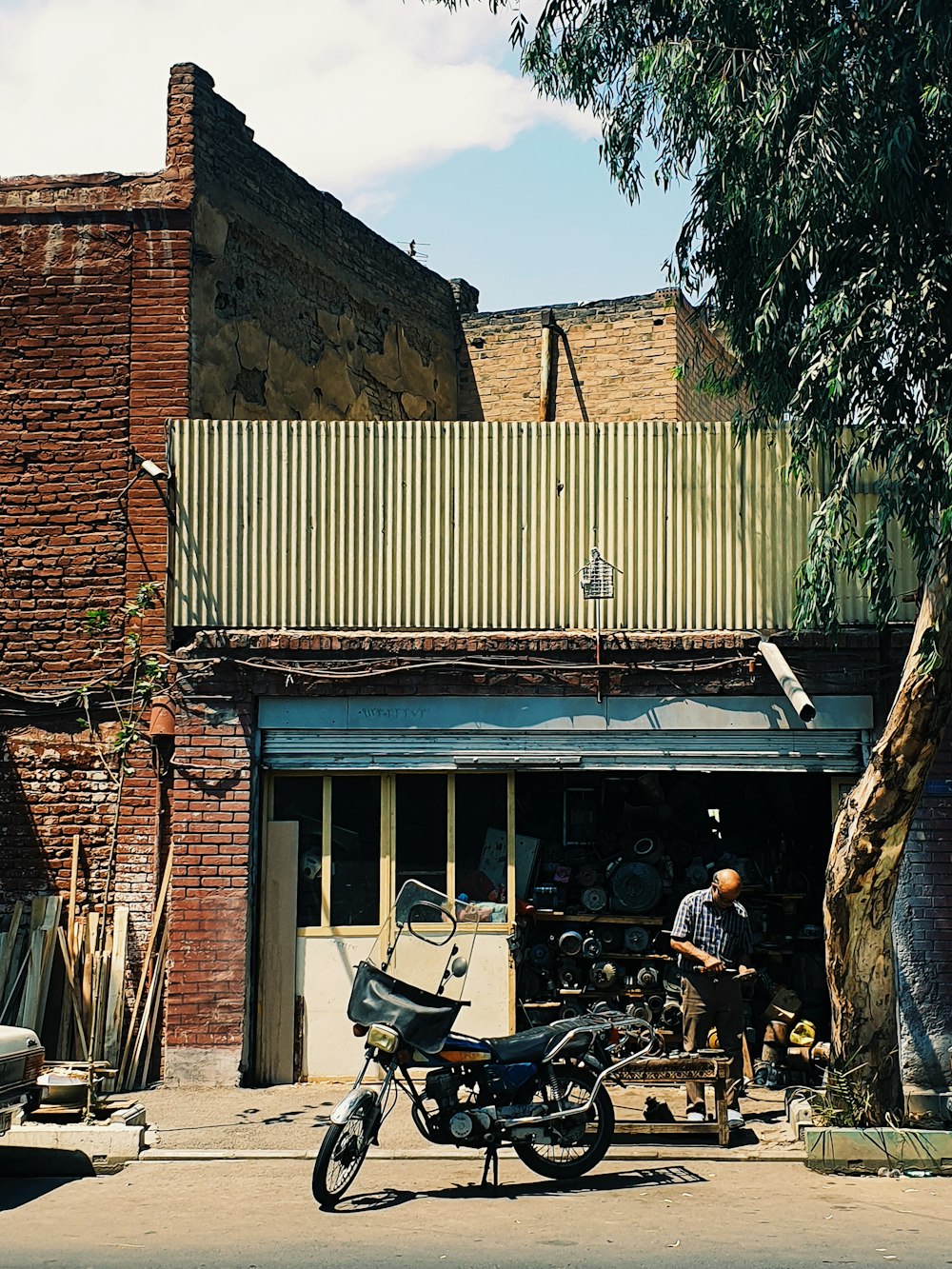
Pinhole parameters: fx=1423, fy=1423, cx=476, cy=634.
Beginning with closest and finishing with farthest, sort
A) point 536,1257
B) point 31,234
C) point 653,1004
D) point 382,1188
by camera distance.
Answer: point 536,1257 → point 382,1188 → point 653,1004 → point 31,234

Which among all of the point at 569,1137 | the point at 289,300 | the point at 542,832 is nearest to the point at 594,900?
the point at 542,832

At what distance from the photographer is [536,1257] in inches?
268

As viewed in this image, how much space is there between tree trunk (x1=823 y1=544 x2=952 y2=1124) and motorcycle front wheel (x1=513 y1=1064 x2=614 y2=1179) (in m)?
1.94

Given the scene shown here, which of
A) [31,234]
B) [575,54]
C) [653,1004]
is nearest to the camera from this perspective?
[575,54]

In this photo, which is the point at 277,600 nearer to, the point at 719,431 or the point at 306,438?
the point at 306,438

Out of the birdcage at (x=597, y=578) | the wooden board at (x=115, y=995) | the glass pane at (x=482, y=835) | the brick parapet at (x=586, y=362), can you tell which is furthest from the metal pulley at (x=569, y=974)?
the brick parapet at (x=586, y=362)

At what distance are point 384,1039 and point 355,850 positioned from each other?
373cm

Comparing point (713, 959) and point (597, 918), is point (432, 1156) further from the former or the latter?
point (597, 918)

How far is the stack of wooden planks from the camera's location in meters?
11.2

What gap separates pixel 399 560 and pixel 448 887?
2.74 m

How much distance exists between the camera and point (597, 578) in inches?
462

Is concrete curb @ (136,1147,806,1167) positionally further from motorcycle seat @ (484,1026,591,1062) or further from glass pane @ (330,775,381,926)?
glass pane @ (330,775,381,926)

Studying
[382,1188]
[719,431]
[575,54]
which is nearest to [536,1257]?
[382,1188]

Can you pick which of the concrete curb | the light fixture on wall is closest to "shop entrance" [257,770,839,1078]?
the concrete curb
